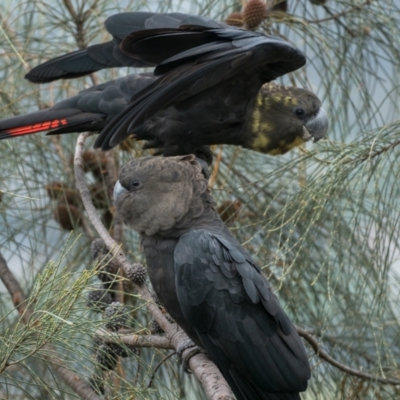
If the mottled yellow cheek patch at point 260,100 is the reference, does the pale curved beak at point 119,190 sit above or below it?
below

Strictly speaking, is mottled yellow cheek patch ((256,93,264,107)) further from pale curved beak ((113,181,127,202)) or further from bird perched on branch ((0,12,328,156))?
pale curved beak ((113,181,127,202))

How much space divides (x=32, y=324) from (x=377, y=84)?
1.53 m

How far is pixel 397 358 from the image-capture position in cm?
229

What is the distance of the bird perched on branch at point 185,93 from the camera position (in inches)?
72.9

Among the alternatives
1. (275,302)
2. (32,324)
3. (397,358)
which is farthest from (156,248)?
(397,358)

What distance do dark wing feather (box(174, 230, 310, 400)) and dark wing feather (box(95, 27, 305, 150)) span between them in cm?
32

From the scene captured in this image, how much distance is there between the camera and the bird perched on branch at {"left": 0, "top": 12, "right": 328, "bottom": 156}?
1853mm

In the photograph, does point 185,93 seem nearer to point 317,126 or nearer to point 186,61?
point 186,61

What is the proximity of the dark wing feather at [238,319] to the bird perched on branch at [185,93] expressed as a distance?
332mm

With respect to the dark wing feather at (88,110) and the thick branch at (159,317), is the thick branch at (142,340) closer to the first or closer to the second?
the thick branch at (159,317)

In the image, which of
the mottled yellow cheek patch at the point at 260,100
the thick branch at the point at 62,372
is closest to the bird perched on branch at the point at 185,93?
the mottled yellow cheek patch at the point at 260,100

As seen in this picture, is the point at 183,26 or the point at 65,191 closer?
the point at 183,26

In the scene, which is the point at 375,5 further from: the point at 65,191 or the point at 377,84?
the point at 65,191

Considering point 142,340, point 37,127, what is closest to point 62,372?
point 142,340
